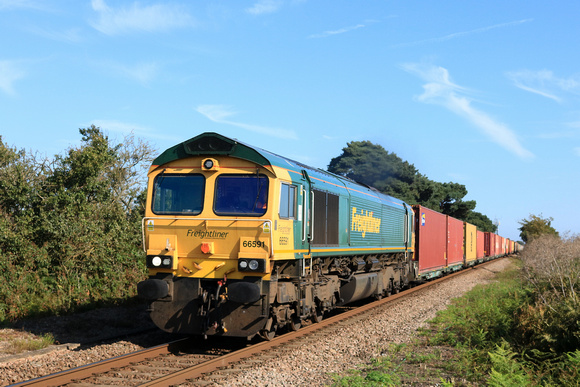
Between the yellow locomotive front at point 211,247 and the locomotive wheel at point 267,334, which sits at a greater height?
the yellow locomotive front at point 211,247

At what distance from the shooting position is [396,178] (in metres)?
55.1

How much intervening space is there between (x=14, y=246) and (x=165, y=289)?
24.4ft

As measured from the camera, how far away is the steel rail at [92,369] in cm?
694

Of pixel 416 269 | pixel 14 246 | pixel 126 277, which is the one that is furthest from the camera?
pixel 416 269

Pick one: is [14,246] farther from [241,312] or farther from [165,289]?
[241,312]

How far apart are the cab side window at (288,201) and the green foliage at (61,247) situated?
685cm

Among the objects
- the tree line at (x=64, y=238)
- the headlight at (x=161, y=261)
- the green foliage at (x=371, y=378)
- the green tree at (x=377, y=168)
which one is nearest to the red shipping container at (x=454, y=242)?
the green tree at (x=377, y=168)

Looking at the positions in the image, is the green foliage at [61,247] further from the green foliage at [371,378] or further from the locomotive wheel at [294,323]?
the green foliage at [371,378]

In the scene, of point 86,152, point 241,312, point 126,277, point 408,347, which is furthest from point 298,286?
point 86,152

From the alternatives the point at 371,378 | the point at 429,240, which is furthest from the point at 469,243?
the point at 371,378

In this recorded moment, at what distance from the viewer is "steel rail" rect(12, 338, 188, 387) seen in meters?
6.94

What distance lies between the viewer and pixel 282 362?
27.7 ft

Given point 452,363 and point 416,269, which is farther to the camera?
point 416,269

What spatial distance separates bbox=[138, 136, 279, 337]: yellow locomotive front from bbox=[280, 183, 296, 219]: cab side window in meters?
0.42
